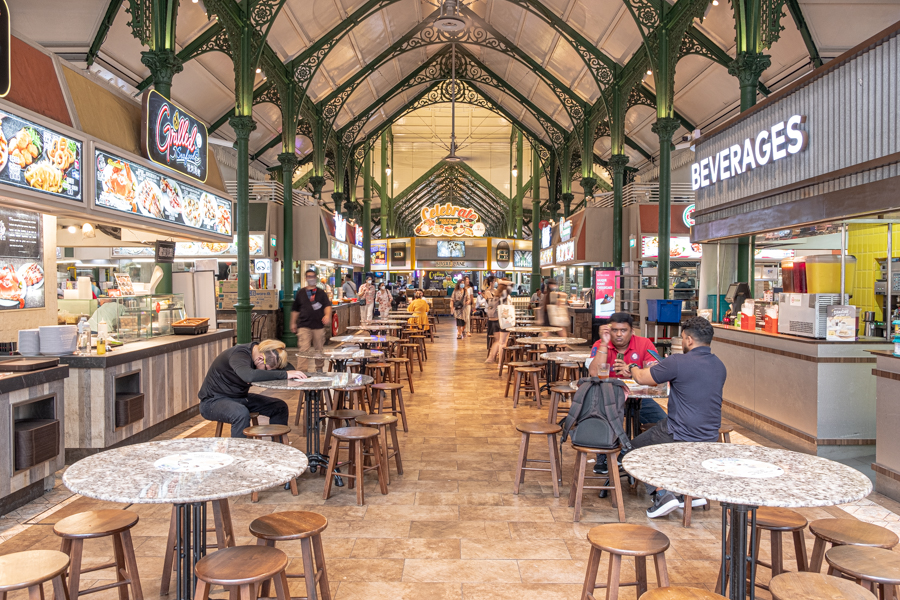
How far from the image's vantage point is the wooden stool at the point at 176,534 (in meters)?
3.17

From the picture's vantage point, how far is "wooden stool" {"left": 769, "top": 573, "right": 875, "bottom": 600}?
2.11 metres

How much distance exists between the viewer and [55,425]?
460 cm

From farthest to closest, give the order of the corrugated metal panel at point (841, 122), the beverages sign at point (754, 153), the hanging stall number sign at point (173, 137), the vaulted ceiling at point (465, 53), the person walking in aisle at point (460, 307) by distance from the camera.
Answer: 1. the person walking in aisle at point (460, 307)
2. the vaulted ceiling at point (465, 53)
3. the hanging stall number sign at point (173, 137)
4. the beverages sign at point (754, 153)
5. the corrugated metal panel at point (841, 122)

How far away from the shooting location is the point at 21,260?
6.18 m

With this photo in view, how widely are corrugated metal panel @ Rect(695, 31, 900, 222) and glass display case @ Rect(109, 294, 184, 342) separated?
6676mm

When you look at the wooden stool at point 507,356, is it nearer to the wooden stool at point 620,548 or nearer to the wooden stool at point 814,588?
the wooden stool at point 620,548

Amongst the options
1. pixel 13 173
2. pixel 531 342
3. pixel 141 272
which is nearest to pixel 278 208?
pixel 141 272

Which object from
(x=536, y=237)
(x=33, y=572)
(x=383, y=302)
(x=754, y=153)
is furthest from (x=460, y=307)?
(x=33, y=572)

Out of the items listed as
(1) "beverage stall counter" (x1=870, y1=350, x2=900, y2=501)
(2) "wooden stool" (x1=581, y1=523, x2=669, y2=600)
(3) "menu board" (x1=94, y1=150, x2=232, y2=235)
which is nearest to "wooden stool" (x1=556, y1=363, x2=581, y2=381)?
(1) "beverage stall counter" (x1=870, y1=350, x2=900, y2=501)

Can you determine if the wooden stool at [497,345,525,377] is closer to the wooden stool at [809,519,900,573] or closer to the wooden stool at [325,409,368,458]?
the wooden stool at [325,409,368,458]

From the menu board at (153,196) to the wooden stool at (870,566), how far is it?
5809 millimetres

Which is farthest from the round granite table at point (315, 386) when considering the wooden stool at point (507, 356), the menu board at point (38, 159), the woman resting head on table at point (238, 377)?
the wooden stool at point (507, 356)

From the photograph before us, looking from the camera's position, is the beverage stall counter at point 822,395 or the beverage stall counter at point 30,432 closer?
the beverage stall counter at point 30,432

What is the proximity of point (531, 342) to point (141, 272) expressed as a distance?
10161 millimetres
